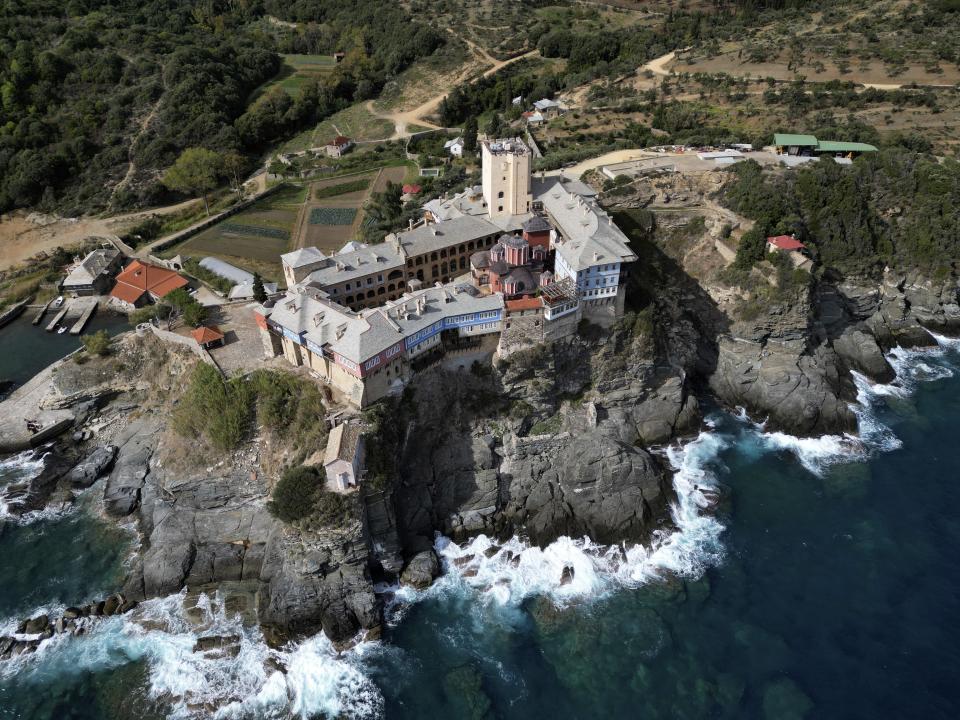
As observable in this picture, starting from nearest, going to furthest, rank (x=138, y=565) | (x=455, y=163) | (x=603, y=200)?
(x=138, y=565)
(x=603, y=200)
(x=455, y=163)

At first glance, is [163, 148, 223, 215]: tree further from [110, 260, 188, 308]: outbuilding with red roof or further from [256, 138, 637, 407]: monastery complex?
[256, 138, 637, 407]: monastery complex

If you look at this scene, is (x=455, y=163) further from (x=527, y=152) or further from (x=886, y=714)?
(x=886, y=714)

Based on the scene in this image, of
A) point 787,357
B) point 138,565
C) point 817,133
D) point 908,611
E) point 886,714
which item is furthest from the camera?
point 817,133

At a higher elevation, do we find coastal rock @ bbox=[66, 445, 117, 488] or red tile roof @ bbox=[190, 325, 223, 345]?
red tile roof @ bbox=[190, 325, 223, 345]

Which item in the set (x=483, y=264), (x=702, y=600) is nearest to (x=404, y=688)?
(x=702, y=600)

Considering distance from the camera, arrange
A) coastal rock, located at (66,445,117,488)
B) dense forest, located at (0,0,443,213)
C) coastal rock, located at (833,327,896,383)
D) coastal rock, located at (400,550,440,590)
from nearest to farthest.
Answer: coastal rock, located at (400,550,440,590), coastal rock, located at (66,445,117,488), coastal rock, located at (833,327,896,383), dense forest, located at (0,0,443,213)

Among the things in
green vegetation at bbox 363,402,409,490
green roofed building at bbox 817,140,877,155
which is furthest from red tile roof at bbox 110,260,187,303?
green roofed building at bbox 817,140,877,155

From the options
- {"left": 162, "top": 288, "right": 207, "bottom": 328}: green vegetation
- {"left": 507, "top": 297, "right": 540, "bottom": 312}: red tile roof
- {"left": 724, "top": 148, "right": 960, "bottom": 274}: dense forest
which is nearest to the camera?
{"left": 507, "top": 297, "right": 540, "bottom": 312}: red tile roof

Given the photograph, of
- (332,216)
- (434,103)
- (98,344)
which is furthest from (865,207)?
(98,344)
